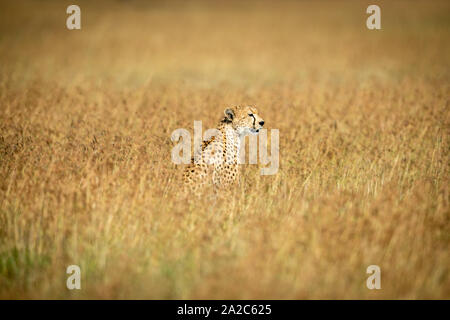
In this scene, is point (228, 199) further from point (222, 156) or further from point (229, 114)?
point (229, 114)

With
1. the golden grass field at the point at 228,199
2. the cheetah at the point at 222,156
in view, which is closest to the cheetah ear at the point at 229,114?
the cheetah at the point at 222,156

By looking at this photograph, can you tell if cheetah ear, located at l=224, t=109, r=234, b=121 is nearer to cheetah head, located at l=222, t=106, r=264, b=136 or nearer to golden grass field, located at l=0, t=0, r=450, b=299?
cheetah head, located at l=222, t=106, r=264, b=136

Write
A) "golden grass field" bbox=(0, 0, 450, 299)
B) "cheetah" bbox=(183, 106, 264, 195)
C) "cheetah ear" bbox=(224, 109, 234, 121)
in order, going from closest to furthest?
1. "golden grass field" bbox=(0, 0, 450, 299)
2. "cheetah" bbox=(183, 106, 264, 195)
3. "cheetah ear" bbox=(224, 109, 234, 121)

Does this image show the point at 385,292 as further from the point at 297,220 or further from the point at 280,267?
the point at 297,220

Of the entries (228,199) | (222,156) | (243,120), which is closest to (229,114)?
(243,120)

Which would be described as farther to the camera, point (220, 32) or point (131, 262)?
point (220, 32)

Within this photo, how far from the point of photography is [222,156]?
4613mm

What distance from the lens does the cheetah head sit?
509 centimetres

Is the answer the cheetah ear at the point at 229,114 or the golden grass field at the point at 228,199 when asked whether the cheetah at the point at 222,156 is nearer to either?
the cheetah ear at the point at 229,114

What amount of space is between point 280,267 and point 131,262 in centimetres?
110

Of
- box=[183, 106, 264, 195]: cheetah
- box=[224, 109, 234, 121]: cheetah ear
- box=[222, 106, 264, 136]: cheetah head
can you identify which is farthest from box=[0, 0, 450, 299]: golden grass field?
box=[224, 109, 234, 121]: cheetah ear

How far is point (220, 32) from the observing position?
69.9ft

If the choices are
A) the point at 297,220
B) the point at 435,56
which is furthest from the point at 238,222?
the point at 435,56

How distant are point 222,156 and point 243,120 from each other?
2.33 ft
